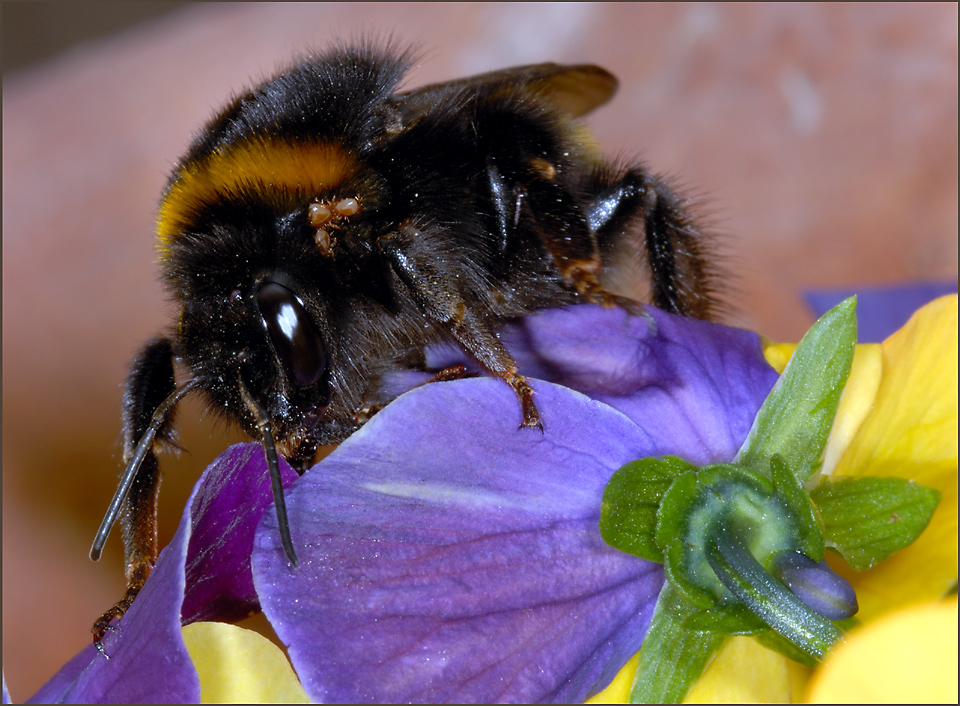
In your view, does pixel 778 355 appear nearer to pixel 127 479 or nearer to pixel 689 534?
pixel 689 534

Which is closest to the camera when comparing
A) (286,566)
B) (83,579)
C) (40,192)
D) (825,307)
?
(286,566)

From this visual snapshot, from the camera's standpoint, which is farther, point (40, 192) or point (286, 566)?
point (40, 192)

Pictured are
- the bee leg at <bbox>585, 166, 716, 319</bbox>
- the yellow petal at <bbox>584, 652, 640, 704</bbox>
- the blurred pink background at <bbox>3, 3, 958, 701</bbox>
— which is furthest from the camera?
the blurred pink background at <bbox>3, 3, 958, 701</bbox>

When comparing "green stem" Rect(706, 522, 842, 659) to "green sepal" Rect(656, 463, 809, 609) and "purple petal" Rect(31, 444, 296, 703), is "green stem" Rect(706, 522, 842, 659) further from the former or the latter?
"purple petal" Rect(31, 444, 296, 703)

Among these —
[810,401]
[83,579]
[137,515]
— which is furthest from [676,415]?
[83,579]

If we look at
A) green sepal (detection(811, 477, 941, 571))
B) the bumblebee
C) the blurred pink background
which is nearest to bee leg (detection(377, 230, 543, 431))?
the bumblebee

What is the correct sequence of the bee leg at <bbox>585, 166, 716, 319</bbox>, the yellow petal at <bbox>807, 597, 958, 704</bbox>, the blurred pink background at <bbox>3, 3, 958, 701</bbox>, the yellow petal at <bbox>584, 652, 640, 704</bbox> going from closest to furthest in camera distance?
1. the yellow petal at <bbox>807, 597, 958, 704</bbox>
2. the yellow petal at <bbox>584, 652, 640, 704</bbox>
3. the bee leg at <bbox>585, 166, 716, 319</bbox>
4. the blurred pink background at <bbox>3, 3, 958, 701</bbox>

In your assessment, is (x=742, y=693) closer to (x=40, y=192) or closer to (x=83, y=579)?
(x=83, y=579)

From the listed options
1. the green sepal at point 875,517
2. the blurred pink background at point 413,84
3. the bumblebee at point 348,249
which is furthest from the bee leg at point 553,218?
the blurred pink background at point 413,84
